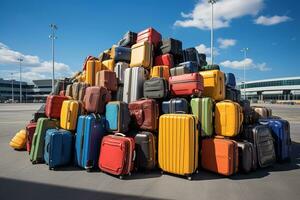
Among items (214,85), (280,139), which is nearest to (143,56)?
(214,85)

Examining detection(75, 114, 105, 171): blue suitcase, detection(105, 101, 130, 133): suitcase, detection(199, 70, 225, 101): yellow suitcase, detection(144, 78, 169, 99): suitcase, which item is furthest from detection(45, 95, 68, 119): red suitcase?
detection(199, 70, 225, 101): yellow suitcase

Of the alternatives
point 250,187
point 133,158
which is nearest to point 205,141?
point 250,187

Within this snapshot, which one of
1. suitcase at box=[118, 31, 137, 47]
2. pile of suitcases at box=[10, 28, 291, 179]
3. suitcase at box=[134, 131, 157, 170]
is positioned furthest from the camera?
suitcase at box=[118, 31, 137, 47]

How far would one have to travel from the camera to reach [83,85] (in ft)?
21.3

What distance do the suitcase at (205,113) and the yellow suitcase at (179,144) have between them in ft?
1.53

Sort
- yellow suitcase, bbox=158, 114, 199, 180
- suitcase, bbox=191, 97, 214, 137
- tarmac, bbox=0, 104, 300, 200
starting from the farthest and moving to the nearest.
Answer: suitcase, bbox=191, 97, 214, 137 < yellow suitcase, bbox=158, 114, 199, 180 < tarmac, bbox=0, 104, 300, 200

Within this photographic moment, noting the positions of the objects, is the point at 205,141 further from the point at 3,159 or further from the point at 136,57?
the point at 3,159

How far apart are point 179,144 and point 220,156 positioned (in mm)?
817

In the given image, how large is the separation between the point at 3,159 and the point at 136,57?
417 cm

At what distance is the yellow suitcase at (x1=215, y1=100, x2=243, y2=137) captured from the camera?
4.70m

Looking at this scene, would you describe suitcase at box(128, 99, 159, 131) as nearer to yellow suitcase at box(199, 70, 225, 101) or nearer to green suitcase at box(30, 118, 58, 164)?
yellow suitcase at box(199, 70, 225, 101)

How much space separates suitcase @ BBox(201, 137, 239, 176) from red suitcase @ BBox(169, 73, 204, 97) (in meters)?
1.05

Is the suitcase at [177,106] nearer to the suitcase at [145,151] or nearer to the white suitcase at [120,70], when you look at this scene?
the suitcase at [145,151]

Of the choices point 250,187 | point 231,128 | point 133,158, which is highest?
point 231,128
